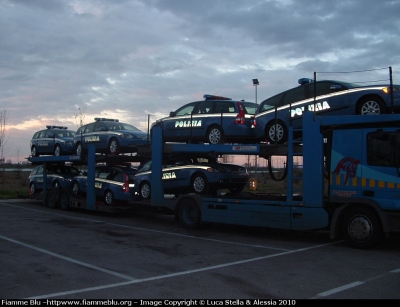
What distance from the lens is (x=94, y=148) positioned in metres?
17.0

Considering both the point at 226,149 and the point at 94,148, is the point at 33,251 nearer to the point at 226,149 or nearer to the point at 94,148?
the point at 226,149

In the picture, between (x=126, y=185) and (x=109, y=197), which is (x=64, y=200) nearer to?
(x=109, y=197)

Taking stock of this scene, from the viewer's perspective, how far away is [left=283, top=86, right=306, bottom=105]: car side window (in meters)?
11.4

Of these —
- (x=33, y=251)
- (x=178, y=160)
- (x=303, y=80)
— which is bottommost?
(x=33, y=251)

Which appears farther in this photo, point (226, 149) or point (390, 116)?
point (226, 149)

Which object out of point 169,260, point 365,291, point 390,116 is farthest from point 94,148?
point 365,291

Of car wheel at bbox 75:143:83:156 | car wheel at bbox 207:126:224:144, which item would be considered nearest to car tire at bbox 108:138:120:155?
car wheel at bbox 75:143:83:156

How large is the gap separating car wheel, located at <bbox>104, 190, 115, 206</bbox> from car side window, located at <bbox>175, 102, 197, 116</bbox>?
4.42 m

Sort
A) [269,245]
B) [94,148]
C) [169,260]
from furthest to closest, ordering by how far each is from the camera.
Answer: [94,148]
[269,245]
[169,260]

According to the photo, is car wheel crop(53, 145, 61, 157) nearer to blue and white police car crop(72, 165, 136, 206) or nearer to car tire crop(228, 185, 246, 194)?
blue and white police car crop(72, 165, 136, 206)

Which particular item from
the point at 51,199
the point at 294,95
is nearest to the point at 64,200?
the point at 51,199

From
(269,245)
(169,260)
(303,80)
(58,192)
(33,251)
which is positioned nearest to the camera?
(169,260)

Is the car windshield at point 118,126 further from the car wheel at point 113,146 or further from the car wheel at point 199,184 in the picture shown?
the car wheel at point 199,184

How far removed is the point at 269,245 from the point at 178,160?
173 inches
